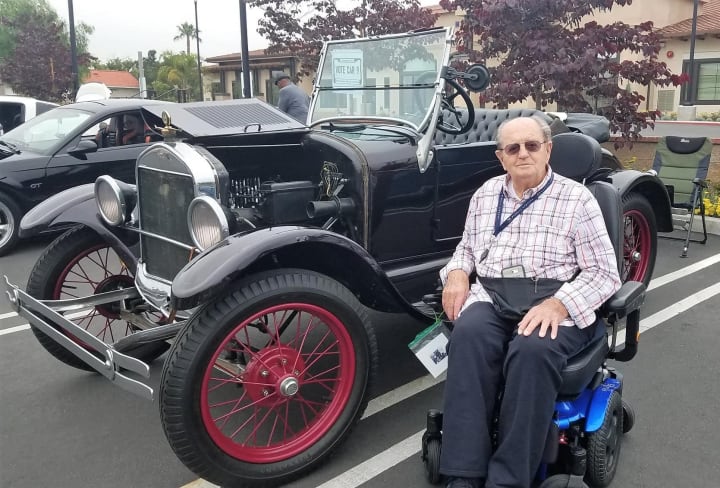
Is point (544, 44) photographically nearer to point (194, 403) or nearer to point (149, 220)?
point (149, 220)

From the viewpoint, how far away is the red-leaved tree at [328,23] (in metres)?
11.3

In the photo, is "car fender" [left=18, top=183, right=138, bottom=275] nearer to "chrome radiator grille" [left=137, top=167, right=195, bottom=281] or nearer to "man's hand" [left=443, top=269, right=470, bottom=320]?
"chrome radiator grille" [left=137, top=167, right=195, bottom=281]

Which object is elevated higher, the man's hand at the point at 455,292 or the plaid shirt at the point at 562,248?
the plaid shirt at the point at 562,248

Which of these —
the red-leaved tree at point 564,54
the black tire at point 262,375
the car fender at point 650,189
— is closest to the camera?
the black tire at point 262,375

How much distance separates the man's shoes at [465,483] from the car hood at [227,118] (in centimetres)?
207

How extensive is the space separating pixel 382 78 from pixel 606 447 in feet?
8.38

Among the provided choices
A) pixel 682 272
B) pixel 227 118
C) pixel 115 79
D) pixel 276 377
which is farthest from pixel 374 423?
pixel 115 79

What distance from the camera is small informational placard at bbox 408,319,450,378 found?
277cm

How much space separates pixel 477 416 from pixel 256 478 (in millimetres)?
960

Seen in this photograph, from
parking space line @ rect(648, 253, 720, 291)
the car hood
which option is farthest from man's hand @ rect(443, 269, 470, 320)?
parking space line @ rect(648, 253, 720, 291)

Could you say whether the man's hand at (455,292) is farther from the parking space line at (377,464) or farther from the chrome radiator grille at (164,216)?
the chrome radiator grille at (164,216)

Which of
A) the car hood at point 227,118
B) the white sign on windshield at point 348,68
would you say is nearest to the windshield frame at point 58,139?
the car hood at point 227,118

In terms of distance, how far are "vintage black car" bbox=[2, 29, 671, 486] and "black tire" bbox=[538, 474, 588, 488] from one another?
0.87m

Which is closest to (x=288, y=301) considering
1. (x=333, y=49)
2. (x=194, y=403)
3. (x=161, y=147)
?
(x=194, y=403)
